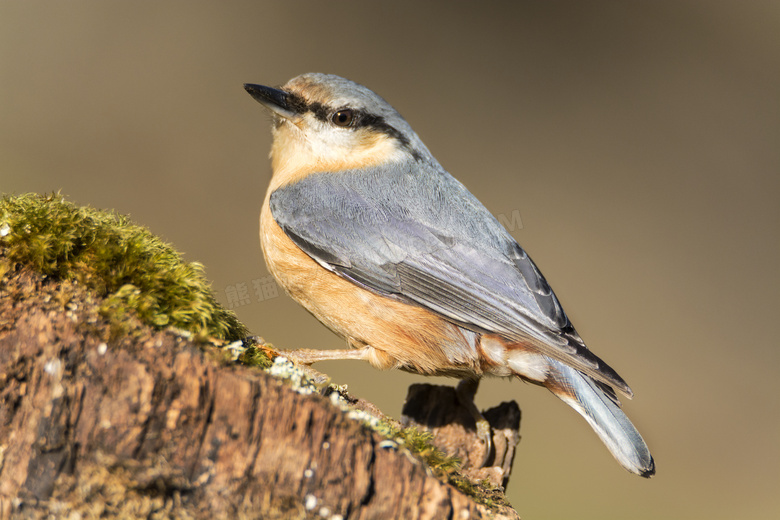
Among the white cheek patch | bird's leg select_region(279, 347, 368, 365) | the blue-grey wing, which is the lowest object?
bird's leg select_region(279, 347, 368, 365)

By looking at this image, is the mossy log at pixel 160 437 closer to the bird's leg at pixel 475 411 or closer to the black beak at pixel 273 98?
the bird's leg at pixel 475 411

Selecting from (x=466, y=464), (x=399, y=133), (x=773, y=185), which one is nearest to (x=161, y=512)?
(x=466, y=464)

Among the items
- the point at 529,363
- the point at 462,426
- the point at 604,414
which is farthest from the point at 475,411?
the point at 604,414

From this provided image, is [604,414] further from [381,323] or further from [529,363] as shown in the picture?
[381,323]

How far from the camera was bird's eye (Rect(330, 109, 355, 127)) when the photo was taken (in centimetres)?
364

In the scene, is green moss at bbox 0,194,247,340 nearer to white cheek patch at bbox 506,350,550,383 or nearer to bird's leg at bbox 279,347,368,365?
bird's leg at bbox 279,347,368,365

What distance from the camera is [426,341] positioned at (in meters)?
2.98

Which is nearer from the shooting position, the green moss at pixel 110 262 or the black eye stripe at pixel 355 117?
the green moss at pixel 110 262

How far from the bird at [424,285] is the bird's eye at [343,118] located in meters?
0.11

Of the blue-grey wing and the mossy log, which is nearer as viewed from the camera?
the mossy log

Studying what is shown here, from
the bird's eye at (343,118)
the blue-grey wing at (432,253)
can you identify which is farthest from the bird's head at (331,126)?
the blue-grey wing at (432,253)

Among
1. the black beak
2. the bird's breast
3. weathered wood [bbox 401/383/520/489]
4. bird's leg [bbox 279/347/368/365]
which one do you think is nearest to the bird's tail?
weathered wood [bbox 401/383/520/489]

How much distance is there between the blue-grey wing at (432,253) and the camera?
2.87 meters

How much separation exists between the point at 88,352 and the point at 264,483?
0.51 m
